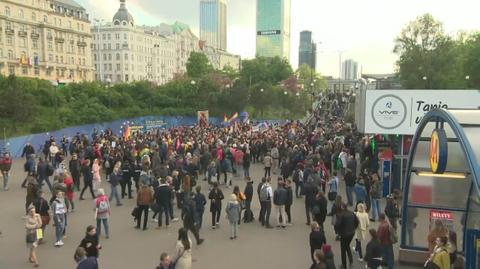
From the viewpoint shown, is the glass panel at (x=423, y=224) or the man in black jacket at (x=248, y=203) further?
the man in black jacket at (x=248, y=203)

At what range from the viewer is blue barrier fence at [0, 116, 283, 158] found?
1111 inches

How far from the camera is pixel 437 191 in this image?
991 cm

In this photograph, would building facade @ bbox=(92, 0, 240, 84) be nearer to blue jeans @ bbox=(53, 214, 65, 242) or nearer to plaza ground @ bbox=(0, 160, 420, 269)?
plaza ground @ bbox=(0, 160, 420, 269)

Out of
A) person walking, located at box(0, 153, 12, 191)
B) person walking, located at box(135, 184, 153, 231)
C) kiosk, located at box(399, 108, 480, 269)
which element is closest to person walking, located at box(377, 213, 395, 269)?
kiosk, located at box(399, 108, 480, 269)

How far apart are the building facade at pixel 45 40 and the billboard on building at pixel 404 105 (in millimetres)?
74266

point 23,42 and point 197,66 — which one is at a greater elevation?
point 23,42

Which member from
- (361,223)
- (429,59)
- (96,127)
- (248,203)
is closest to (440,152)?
(361,223)

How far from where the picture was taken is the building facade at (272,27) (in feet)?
542

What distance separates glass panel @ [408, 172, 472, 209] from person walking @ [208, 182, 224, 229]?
5.24 meters

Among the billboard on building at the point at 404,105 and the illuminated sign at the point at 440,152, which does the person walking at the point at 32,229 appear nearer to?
the illuminated sign at the point at 440,152

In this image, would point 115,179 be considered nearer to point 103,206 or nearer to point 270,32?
point 103,206

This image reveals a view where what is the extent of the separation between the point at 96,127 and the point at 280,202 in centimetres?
2905

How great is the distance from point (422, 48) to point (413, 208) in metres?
56.8

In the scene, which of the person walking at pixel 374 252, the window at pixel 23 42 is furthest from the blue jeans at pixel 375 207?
the window at pixel 23 42
